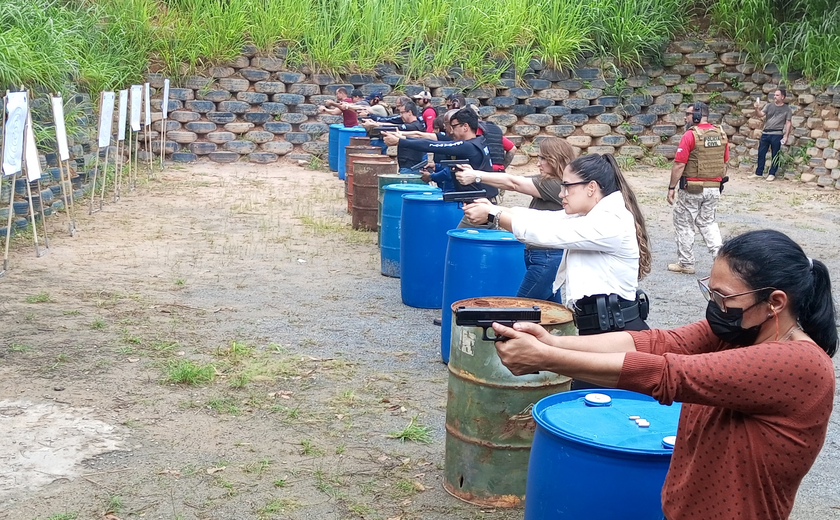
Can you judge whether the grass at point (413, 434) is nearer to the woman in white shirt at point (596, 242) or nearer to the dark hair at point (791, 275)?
the woman in white shirt at point (596, 242)

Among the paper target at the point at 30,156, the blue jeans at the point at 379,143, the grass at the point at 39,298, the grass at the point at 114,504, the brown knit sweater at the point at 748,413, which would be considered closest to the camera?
the brown knit sweater at the point at 748,413

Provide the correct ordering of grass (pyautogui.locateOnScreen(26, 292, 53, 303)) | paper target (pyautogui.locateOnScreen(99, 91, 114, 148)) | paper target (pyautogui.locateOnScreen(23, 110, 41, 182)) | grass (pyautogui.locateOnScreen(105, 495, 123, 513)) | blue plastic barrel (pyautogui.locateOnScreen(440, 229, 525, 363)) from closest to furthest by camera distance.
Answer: grass (pyautogui.locateOnScreen(105, 495, 123, 513)) → blue plastic barrel (pyautogui.locateOnScreen(440, 229, 525, 363)) → grass (pyautogui.locateOnScreen(26, 292, 53, 303)) → paper target (pyautogui.locateOnScreen(23, 110, 41, 182)) → paper target (pyautogui.locateOnScreen(99, 91, 114, 148))

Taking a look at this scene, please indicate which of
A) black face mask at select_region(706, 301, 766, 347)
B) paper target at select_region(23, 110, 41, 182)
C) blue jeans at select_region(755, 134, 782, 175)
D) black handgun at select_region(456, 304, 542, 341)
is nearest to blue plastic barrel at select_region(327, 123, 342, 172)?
paper target at select_region(23, 110, 41, 182)

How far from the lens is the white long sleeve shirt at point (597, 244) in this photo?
409cm

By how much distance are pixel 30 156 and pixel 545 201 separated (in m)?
6.41

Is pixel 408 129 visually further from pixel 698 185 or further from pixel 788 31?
pixel 788 31

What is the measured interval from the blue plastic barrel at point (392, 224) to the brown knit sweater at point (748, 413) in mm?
6430

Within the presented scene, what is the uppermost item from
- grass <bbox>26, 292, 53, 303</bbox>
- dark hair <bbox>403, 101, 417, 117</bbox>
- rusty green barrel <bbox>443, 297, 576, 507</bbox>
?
dark hair <bbox>403, 101, 417, 117</bbox>

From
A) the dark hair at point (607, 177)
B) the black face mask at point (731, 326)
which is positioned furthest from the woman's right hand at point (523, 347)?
the dark hair at point (607, 177)

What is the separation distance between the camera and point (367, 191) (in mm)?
11133

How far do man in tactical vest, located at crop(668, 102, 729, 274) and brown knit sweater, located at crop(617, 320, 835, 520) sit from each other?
7421 millimetres

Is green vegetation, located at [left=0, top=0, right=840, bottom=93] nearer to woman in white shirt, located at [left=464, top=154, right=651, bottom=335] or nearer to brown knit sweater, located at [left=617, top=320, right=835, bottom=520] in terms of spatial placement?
woman in white shirt, located at [left=464, top=154, right=651, bottom=335]

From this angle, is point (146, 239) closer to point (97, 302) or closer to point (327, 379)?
point (97, 302)

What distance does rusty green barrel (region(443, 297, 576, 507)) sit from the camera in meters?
4.14
